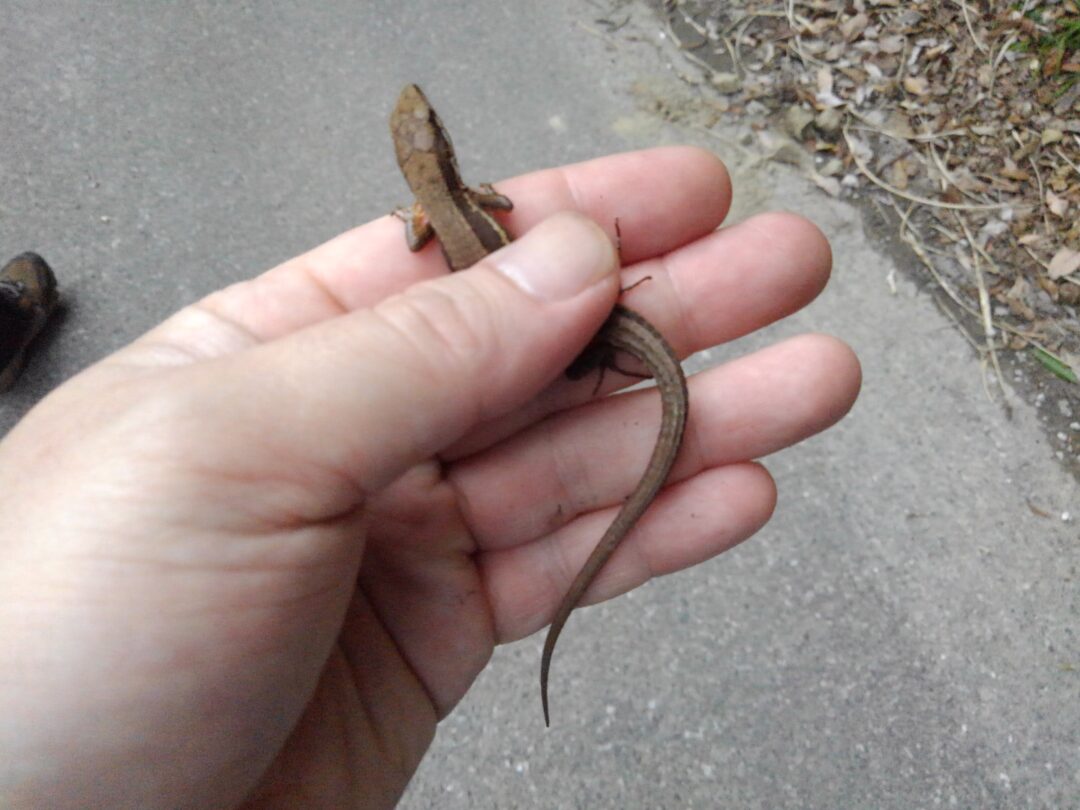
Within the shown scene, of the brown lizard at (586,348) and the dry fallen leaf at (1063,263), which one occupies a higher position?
the brown lizard at (586,348)

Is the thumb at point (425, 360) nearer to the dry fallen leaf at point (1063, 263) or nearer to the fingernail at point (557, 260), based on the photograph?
the fingernail at point (557, 260)

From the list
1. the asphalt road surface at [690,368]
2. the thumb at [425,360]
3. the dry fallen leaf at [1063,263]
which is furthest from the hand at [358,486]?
the dry fallen leaf at [1063,263]

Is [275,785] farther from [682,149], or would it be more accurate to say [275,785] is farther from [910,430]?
[910,430]

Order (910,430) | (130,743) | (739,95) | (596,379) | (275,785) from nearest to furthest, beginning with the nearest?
1. (130,743)
2. (275,785)
3. (596,379)
4. (910,430)
5. (739,95)

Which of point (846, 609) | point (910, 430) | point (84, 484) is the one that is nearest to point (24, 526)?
point (84, 484)

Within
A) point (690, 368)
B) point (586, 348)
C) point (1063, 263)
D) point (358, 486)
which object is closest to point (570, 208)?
point (586, 348)

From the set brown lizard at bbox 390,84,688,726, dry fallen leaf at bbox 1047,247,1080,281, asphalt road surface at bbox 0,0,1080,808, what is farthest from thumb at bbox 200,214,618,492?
dry fallen leaf at bbox 1047,247,1080,281
